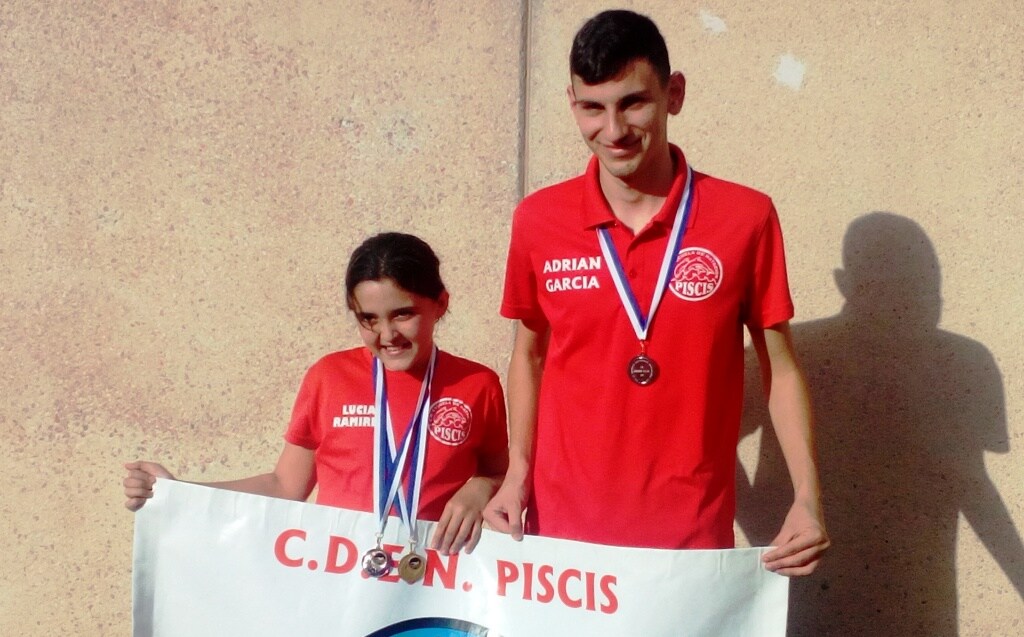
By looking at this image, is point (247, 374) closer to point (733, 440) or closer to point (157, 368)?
point (157, 368)

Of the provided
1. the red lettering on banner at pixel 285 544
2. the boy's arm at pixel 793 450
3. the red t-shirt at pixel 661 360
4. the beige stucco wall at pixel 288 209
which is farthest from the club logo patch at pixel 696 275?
the beige stucco wall at pixel 288 209

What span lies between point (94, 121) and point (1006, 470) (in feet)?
11.4

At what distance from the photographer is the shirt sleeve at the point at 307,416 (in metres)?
3.24

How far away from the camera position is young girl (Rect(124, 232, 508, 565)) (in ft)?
10.1

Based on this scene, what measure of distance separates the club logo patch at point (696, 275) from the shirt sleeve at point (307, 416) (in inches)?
45.0

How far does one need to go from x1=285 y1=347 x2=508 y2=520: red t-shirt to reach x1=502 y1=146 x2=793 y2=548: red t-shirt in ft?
1.44

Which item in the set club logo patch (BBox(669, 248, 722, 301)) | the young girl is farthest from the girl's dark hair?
club logo patch (BBox(669, 248, 722, 301))

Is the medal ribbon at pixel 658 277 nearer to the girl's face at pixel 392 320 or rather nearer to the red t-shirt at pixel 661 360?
the red t-shirt at pixel 661 360

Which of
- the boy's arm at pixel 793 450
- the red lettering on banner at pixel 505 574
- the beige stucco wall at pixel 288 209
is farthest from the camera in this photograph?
the beige stucco wall at pixel 288 209

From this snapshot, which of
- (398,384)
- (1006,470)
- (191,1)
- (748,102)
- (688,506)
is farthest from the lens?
(191,1)

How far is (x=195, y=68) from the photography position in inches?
170

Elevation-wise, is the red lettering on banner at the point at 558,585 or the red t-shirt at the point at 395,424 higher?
the red t-shirt at the point at 395,424

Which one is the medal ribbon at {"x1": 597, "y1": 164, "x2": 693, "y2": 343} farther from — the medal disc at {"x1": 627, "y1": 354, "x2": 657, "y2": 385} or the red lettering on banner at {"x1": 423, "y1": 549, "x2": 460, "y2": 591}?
the red lettering on banner at {"x1": 423, "y1": 549, "x2": 460, "y2": 591}

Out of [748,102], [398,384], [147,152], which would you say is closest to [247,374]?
[147,152]
